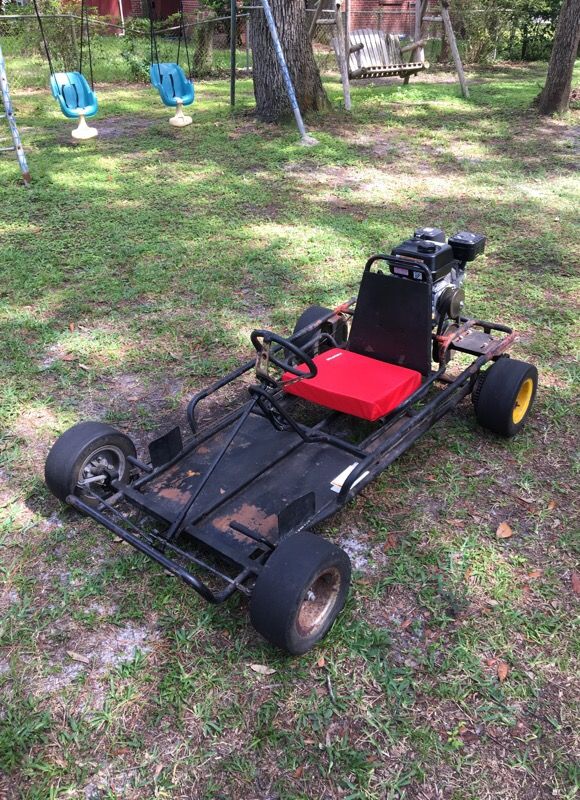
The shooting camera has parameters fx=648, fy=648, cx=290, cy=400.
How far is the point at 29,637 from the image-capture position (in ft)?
8.12

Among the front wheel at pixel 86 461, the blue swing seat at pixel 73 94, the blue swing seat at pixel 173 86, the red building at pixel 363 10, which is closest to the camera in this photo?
the front wheel at pixel 86 461

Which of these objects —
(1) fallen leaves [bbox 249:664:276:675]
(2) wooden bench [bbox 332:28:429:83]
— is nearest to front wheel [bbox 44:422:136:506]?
(1) fallen leaves [bbox 249:664:276:675]

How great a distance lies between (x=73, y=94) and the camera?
8523 millimetres

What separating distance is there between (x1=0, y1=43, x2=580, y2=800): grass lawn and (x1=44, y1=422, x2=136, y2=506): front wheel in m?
0.22

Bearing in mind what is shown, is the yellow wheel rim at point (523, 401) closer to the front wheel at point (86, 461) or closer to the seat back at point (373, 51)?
the front wheel at point (86, 461)

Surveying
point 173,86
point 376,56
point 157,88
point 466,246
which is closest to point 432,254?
point 466,246

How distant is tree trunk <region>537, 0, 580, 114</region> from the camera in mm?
9320

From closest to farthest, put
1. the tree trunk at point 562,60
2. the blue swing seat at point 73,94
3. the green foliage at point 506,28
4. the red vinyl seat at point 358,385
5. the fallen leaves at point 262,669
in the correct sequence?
the fallen leaves at point 262,669
the red vinyl seat at point 358,385
the blue swing seat at point 73,94
the tree trunk at point 562,60
the green foliage at point 506,28

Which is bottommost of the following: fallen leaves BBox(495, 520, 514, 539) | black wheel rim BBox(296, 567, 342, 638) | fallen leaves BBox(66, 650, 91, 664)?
fallen leaves BBox(66, 650, 91, 664)

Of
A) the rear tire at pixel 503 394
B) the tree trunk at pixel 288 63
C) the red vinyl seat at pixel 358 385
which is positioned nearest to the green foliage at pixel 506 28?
the tree trunk at pixel 288 63

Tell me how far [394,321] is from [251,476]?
117cm

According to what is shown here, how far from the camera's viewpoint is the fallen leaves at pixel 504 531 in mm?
2947

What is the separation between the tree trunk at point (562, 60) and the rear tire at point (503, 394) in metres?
7.96

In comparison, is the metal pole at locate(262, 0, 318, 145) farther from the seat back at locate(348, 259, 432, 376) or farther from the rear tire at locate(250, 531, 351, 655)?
the rear tire at locate(250, 531, 351, 655)
